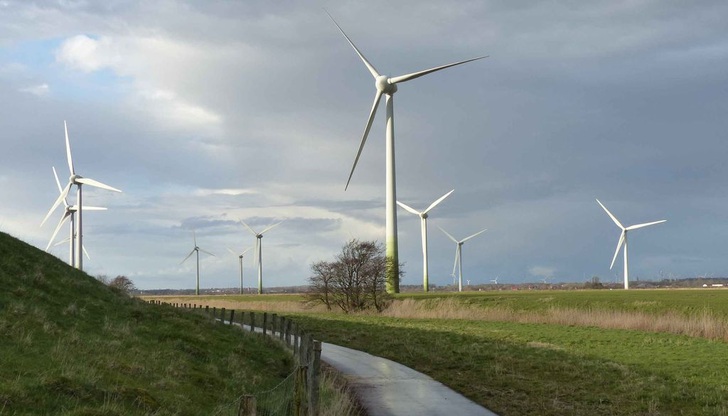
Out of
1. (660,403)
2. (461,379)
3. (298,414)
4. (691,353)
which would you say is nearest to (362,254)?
(691,353)

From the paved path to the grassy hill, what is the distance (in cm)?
247

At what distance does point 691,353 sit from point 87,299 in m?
23.5

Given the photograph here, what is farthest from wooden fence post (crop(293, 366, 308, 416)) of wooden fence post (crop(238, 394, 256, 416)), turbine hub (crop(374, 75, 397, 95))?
turbine hub (crop(374, 75, 397, 95))

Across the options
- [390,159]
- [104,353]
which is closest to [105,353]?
[104,353]

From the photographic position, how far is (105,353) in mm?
19375

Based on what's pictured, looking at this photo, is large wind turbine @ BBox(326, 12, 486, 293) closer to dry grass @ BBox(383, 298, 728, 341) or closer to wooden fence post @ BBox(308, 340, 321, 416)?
dry grass @ BBox(383, 298, 728, 341)

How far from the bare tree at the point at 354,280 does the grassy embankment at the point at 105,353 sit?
35.1 m

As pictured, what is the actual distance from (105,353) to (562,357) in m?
17.6

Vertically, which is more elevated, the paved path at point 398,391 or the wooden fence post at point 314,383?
the wooden fence post at point 314,383

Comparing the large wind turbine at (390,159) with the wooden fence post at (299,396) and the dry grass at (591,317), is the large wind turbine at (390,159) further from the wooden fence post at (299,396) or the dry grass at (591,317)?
the wooden fence post at (299,396)

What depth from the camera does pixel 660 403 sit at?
20.6m

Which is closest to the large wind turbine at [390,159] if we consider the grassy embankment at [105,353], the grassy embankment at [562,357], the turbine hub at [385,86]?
the turbine hub at [385,86]

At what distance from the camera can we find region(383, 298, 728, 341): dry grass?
137 feet

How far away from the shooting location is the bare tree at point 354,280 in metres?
69.1
